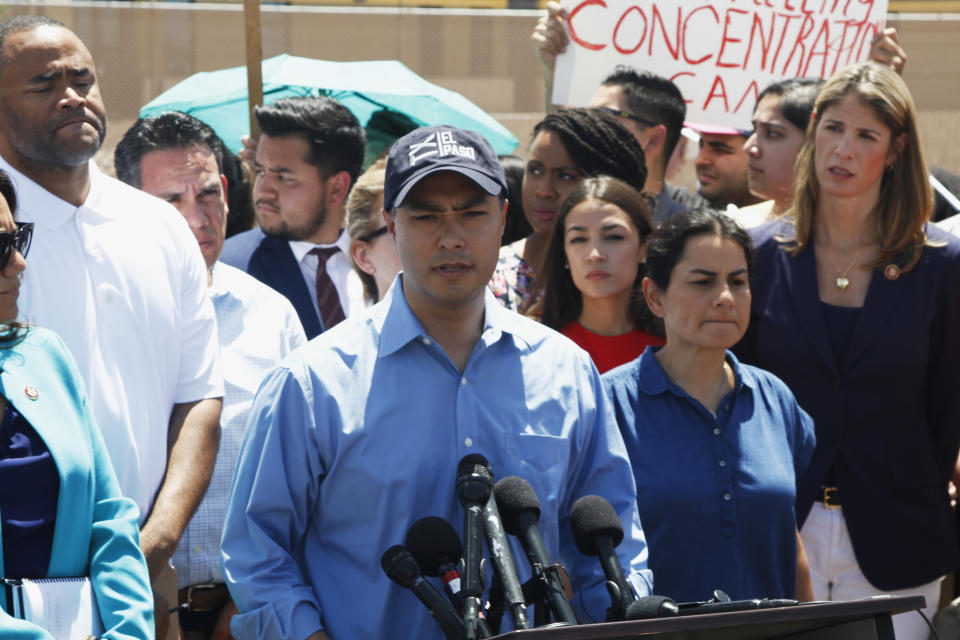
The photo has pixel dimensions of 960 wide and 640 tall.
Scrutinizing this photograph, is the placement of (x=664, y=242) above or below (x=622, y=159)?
below

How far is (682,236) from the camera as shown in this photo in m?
4.22

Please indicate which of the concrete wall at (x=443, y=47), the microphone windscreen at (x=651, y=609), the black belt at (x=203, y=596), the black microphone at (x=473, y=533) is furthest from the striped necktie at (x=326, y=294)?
the concrete wall at (x=443, y=47)

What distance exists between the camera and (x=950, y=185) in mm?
6496

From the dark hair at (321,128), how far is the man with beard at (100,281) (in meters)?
2.07

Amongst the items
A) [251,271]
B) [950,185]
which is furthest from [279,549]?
[950,185]

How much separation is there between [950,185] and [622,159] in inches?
83.7

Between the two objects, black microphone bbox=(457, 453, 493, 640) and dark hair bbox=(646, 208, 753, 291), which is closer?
black microphone bbox=(457, 453, 493, 640)

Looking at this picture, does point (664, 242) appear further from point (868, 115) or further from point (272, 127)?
point (272, 127)

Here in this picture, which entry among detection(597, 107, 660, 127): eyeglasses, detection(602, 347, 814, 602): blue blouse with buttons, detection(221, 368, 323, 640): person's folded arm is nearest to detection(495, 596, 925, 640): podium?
detection(221, 368, 323, 640): person's folded arm

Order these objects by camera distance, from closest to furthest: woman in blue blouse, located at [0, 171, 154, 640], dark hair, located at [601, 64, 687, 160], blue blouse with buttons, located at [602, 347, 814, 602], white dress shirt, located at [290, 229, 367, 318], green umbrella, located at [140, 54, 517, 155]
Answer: woman in blue blouse, located at [0, 171, 154, 640] < blue blouse with buttons, located at [602, 347, 814, 602] < white dress shirt, located at [290, 229, 367, 318] < dark hair, located at [601, 64, 687, 160] < green umbrella, located at [140, 54, 517, 155]

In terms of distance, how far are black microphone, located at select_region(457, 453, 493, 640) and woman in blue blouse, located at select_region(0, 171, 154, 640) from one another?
1003mm

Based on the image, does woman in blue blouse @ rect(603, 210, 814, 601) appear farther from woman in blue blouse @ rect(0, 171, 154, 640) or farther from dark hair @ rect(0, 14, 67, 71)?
dark hair @ rect(0, 14, 67, 71)

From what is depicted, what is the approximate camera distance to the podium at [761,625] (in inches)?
75.8

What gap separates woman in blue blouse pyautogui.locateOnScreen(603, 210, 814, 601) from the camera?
150 inches
